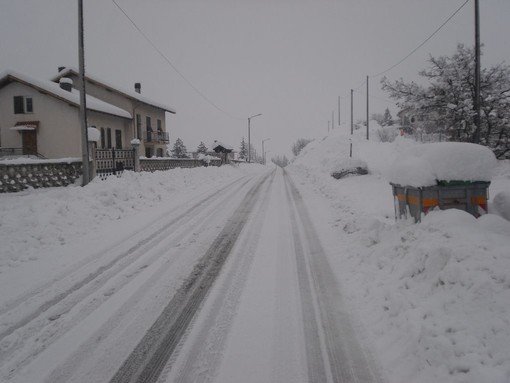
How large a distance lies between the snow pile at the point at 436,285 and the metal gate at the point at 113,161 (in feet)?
41.7

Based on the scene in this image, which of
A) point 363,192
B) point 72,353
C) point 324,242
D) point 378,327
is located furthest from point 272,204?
point 72,353

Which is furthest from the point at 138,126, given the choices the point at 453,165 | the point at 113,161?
the point at 453,165

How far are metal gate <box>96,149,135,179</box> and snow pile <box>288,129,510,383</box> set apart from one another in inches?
501

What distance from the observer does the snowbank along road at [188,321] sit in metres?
2.97

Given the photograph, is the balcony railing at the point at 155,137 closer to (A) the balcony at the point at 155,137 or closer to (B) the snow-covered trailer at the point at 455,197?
(A) the balcony at the point at 155,137

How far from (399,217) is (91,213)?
27.1 ft

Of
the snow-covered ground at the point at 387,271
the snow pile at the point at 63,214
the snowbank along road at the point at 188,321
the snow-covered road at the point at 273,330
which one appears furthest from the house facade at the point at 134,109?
the snow-covered road at the point at 273,330

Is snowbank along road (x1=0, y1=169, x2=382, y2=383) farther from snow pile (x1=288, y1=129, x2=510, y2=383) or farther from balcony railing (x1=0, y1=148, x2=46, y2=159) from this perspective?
balcony railing (x1=0, y1=148, x2=46, y2=159)

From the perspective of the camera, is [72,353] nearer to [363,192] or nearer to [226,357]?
[226,357]

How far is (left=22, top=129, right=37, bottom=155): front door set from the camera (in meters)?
23.4

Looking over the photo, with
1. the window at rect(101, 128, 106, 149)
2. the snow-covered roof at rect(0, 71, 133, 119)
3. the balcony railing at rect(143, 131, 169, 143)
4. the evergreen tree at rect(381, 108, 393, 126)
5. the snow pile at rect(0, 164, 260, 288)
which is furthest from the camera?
the evergreen tree at rect(381, 108, 393, 126)

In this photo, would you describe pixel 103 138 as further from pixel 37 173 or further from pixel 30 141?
pixel 37 173

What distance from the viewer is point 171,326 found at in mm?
3689

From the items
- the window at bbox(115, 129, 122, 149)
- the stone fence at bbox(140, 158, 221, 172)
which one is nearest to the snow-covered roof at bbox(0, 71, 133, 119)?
the window at bbox(115, 129, 122, 149)
